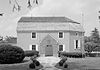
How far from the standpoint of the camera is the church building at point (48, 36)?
42375mm

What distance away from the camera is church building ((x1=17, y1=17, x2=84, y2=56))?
4238cm

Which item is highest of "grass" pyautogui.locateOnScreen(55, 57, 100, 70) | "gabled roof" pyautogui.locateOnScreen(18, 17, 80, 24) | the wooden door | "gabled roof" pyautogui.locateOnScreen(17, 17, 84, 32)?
"gabled roof" pyautogui.locateOnScreen(18, 17, 80, 24)

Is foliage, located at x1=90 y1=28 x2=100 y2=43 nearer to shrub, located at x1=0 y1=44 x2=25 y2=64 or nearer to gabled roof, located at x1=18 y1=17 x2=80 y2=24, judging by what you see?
gabled roof, located at x1=18 y1=17 x2=80 y2=24

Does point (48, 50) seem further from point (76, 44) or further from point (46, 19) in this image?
point (46, 19)

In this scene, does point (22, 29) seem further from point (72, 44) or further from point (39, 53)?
point (72, 44)

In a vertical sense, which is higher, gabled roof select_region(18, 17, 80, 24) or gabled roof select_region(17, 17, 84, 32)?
gabled roof select_region(18, 17, 80, 24)

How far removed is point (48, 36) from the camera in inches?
1670

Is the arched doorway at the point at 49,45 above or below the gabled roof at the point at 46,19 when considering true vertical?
below

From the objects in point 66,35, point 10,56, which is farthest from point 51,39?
point 10,56

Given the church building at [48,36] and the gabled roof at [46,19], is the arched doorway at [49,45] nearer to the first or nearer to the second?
the church building at [48,36]

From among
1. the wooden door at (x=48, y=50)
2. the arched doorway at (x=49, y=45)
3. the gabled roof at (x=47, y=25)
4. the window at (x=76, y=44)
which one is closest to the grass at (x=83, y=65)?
the arched doorway at (x=49, y=45)

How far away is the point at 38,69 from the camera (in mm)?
20344

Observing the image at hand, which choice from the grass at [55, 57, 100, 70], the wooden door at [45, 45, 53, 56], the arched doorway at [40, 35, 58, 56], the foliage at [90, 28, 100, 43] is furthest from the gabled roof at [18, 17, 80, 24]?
the foliage at [90, 28, 100, 43]

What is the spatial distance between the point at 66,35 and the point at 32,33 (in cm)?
724
